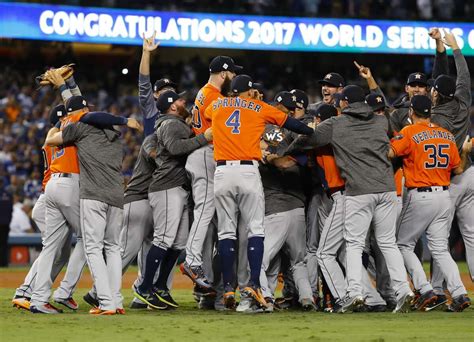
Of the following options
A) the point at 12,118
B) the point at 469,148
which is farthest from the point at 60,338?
the point at 12,118

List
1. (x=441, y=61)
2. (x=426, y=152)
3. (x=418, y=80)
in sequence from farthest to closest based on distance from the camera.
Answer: (x=441, y=61) → (x=418, y=80) → (x=426, y=152)

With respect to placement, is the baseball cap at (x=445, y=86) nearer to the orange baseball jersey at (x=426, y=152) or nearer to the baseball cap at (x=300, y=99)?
the orange baseball jersey at (x=426, y=152)

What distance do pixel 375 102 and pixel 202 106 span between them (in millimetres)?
1575

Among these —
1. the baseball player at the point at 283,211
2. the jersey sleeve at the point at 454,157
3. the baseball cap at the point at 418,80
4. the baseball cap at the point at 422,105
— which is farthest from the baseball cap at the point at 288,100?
the jersey sleeve at the point at 454,157

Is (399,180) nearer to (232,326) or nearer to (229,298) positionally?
(229,298)

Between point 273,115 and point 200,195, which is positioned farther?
point 200,195

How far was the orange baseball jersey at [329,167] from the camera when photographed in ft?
27.5

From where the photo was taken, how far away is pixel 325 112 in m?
8.70

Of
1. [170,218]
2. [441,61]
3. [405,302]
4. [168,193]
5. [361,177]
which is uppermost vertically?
[441,61]

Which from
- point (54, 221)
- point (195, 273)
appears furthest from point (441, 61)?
point (54, 221)

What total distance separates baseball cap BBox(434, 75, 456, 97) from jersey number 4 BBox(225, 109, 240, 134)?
6.59 ft

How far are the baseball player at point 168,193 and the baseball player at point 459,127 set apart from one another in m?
2.24

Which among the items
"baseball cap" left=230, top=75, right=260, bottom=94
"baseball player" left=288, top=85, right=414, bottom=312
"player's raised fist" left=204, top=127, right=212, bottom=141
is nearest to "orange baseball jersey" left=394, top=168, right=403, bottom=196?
"baseball player" left=288, top=85, right=414, bottom=312

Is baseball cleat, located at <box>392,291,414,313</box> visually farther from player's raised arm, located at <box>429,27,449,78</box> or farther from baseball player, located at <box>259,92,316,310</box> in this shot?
player's raised arm, located at <box>429,27,449,78</box>
